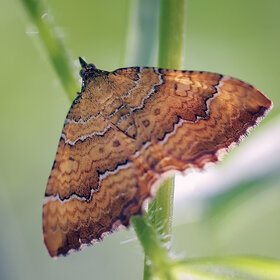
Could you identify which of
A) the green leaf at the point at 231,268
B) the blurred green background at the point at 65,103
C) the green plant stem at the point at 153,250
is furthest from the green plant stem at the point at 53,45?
the blurred green background at the point at 65,103

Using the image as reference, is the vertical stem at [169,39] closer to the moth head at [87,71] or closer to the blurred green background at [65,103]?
the moth head at [87,71]

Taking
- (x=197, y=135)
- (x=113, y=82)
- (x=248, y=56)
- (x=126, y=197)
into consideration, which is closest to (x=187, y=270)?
(x=126, y=197)

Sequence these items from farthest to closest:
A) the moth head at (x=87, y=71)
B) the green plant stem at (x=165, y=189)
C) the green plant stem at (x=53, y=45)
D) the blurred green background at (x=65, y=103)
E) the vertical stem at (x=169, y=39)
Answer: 1. the blurred green background at (x=65, y=103)
2. the moth head at (x=87, y=71)
3. the green plant stem at (x=53, y=45)
4. the vertical stem at (x=169, y=39)
5. the green plant stem at (x=165, y=189)

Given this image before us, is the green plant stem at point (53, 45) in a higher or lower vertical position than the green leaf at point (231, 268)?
higher

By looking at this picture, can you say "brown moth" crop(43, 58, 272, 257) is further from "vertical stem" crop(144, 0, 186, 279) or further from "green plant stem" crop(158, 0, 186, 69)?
"green plant stem" crop(158, 0, 186, 69)

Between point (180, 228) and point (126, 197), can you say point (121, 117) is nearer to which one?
point (126, 197)

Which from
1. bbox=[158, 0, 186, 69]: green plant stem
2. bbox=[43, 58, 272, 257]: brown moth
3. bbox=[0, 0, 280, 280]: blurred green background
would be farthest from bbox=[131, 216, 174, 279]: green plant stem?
bbox=[0, 0, 280, 280]: blurred green background
